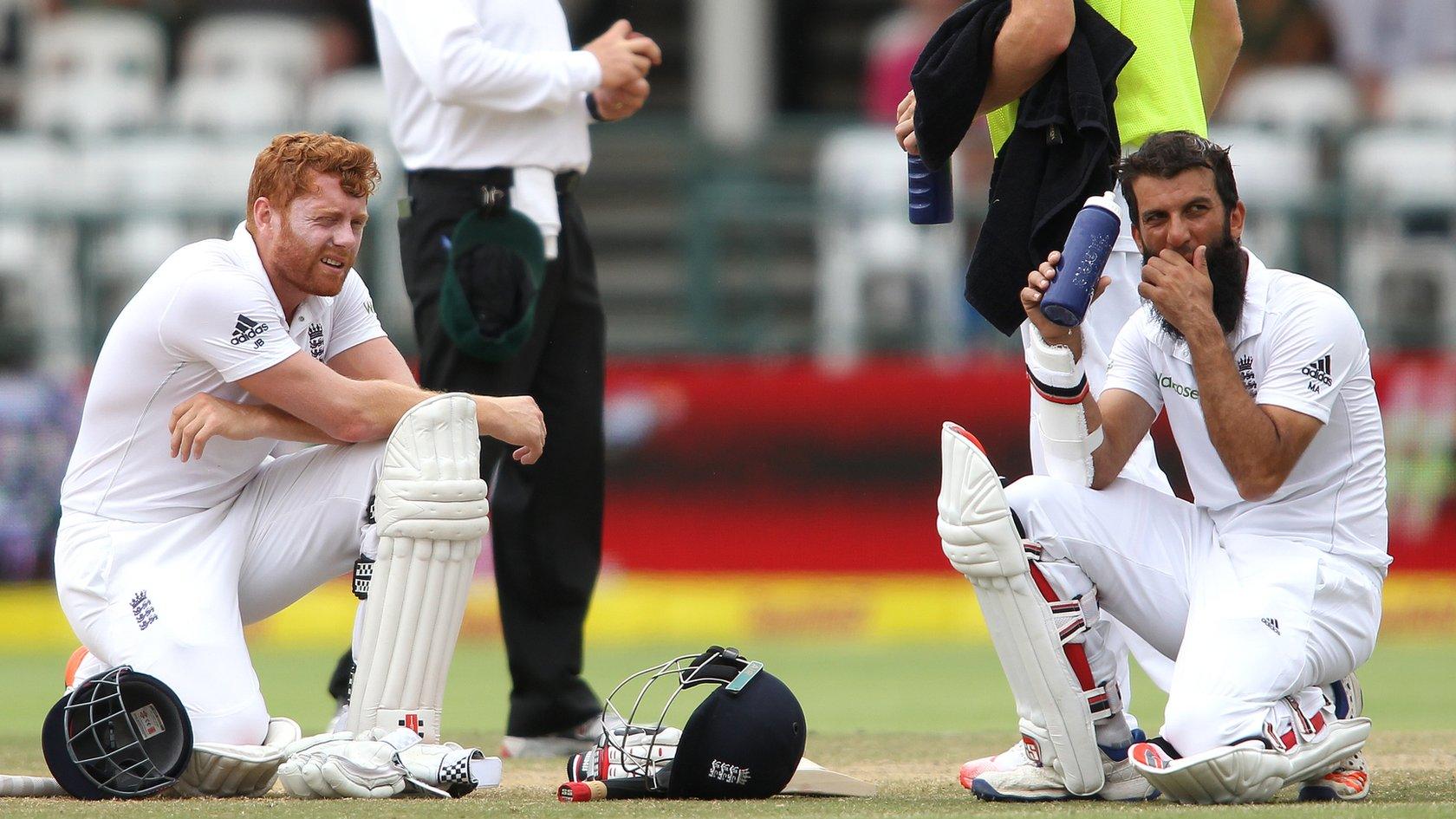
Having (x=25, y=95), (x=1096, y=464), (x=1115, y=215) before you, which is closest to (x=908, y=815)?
(x=1096, y=464)

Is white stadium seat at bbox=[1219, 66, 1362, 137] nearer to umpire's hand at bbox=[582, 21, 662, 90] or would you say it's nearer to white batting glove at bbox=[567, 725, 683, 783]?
umpire's hand at bbox=[582, 21, 662, 90]

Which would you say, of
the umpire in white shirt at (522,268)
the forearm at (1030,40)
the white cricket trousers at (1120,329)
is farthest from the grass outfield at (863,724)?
the forearm at (1030,40)

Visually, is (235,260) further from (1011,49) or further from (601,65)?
(1011,49)

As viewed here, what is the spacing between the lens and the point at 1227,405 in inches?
148

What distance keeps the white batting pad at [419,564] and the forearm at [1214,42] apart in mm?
2025

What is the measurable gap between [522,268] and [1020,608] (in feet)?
6.18

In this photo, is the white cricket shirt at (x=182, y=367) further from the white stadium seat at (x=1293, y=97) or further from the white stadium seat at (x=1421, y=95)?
the white stadium seat at (x=1421, y=95)

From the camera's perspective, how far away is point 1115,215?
3.81 m

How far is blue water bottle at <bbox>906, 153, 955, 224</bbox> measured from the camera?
4.47 metres

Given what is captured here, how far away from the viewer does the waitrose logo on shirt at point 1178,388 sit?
4.00 m

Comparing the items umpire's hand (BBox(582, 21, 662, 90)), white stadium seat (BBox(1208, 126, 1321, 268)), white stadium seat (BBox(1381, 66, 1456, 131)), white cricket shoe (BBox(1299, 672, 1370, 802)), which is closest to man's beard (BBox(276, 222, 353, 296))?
umpire's hand (BBox(582, 21, 662, 90))

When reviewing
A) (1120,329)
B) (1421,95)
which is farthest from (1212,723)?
(1421,95)

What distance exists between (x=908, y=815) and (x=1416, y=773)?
1383 millimetres

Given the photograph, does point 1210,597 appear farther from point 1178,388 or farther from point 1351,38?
point 1351,38
